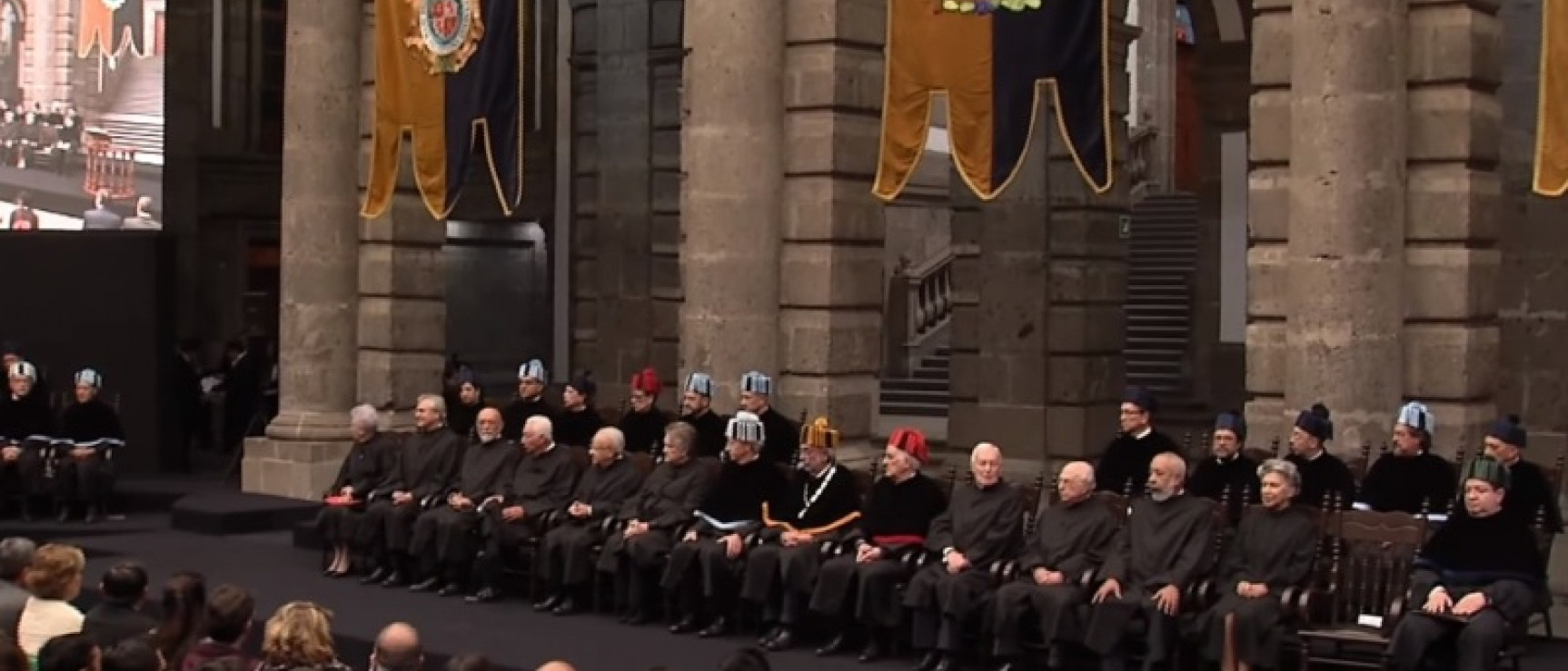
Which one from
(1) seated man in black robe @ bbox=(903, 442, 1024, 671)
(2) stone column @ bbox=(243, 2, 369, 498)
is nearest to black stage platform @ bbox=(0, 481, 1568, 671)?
(1) seated man in black robe @ bbox=(903, 442, 1024, 671)

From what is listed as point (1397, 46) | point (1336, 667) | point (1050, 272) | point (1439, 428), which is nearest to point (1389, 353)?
point (1439, 428)

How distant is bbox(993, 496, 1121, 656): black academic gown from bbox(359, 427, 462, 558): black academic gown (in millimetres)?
5029

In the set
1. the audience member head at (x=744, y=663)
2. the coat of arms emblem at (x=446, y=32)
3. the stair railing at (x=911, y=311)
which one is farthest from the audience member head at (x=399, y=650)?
the stair railing at (x=911, y=311)

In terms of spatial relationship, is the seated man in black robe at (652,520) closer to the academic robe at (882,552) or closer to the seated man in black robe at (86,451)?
the academic robe at (882,552)

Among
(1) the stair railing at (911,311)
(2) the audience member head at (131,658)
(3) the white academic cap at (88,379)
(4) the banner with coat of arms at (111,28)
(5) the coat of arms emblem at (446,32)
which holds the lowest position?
(2) the audience member head at (131,658)

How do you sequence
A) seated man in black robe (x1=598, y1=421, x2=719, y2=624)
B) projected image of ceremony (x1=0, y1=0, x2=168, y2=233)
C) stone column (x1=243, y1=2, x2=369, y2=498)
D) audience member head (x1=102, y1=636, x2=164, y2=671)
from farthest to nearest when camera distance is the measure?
projected image of ceremony (x1=0, y1=0, x2=168, y2=233) → stone column (x1=243, y1=2, x2=369, y2=498) → seated man in black robe (x1=598, y1=421, x2=719, y2=624) → audience member head (x1=102, y1=636, x2=164, y2=671)

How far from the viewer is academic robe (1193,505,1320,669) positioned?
36.0 ft

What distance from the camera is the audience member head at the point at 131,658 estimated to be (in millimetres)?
7156

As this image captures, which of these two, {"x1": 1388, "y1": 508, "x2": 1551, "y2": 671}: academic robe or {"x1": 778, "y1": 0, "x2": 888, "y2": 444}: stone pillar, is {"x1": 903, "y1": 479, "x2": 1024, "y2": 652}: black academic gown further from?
{"x1": 778, "y1": 0, "x2": 888, "y2": 444}: stone pillar

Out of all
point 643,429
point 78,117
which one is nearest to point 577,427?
point 643,429

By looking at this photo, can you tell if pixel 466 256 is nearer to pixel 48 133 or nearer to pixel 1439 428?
pixel 48 133

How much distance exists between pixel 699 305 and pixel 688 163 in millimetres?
1087

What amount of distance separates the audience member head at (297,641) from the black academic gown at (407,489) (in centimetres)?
795

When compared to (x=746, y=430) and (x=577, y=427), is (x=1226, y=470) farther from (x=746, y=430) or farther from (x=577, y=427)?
(x=577, y=427)
